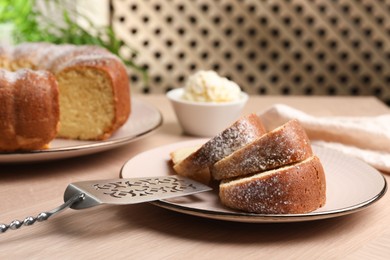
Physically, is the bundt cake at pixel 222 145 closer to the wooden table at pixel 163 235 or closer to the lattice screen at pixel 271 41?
the wooden table at pixel 163 235

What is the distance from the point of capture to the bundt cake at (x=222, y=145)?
89cm

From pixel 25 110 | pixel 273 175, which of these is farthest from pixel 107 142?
pixel 273 175

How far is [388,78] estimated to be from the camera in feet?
8.39

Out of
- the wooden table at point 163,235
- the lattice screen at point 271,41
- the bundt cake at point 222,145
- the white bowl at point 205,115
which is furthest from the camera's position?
the lattice screen at point 271,41

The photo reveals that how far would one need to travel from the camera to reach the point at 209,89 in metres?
1.33

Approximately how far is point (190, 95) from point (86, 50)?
25cm

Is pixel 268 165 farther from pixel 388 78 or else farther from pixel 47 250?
pixel 388 78

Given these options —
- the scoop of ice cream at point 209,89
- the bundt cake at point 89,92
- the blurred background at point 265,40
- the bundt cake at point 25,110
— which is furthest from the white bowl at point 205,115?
the blurred background at point 265,40

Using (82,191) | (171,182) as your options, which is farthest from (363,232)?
(82,191)

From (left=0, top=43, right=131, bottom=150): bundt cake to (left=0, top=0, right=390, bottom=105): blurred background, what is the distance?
48.7 inches

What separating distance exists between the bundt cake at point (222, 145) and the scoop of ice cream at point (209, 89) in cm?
41

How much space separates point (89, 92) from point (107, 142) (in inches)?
7.1

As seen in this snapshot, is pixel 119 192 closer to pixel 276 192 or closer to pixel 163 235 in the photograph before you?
pixel 163 235

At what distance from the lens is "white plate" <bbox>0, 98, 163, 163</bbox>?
1.02 m
